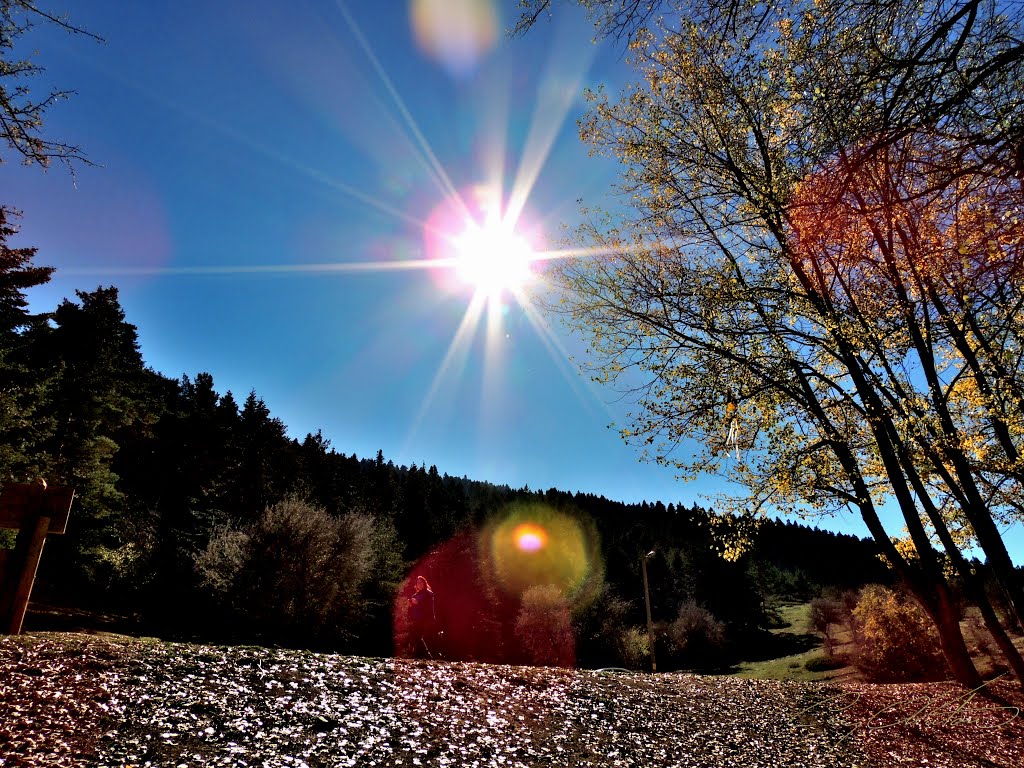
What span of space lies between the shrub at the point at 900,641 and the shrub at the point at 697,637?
80.5ft

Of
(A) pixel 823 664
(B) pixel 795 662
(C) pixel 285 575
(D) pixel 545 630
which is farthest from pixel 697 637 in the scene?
(C) pixel 285 575

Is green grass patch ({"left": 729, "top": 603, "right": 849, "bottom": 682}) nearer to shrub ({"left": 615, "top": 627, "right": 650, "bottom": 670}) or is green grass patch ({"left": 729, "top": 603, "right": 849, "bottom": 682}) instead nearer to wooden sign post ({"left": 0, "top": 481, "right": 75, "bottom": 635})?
shrub ({"left": 615, "top": 627, "right": 650, "bottom": 670})

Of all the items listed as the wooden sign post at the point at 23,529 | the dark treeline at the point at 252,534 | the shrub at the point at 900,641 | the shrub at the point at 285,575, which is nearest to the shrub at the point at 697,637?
the dark treeline at the point at 252,534

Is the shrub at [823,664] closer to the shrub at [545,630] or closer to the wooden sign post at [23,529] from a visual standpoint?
the shrub at [545,630]

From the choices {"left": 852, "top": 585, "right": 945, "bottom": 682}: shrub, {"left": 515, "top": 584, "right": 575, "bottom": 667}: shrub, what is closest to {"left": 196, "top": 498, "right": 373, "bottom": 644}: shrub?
{"left": 515, "top": 584, "right": 575, "bottom": 667}: shrub

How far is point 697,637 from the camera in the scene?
59.5m

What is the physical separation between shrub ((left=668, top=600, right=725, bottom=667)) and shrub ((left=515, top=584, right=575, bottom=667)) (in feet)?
67.2

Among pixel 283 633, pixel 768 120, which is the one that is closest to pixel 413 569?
pixel 283 633

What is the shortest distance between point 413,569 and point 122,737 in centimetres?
5105

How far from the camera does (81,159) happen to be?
4918mm

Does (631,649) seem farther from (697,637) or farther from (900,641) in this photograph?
(900,641)

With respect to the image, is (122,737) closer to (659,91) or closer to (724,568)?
(659,91)

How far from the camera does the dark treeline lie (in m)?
24.5

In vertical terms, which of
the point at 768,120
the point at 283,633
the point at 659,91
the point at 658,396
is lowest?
the point at 283,633
